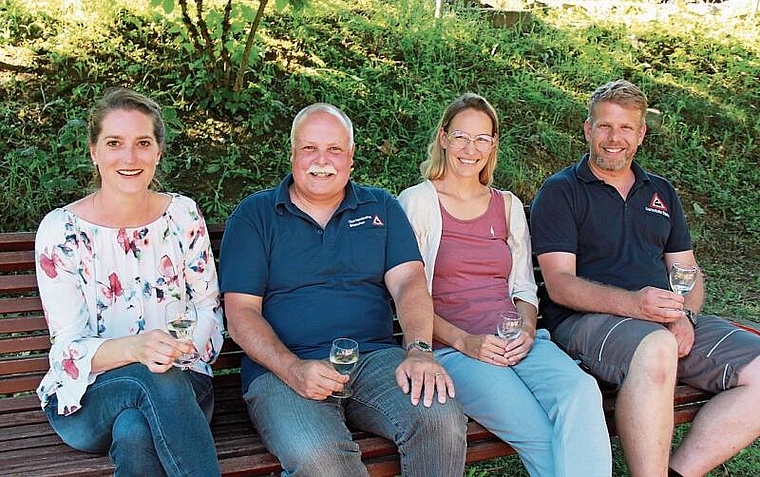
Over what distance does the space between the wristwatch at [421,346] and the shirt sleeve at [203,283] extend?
703 mm

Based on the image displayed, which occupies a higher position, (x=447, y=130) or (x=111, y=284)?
(x=447, y=130)

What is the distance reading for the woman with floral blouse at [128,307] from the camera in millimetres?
2498

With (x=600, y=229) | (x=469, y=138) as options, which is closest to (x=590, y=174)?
(x=600, y=229)

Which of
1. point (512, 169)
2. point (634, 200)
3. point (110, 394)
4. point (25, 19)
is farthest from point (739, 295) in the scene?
point (25, 19)

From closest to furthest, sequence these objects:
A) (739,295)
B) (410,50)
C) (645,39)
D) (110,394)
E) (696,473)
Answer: (110,394) < (696,473) < (739,295) < (410,50) < (645,39)

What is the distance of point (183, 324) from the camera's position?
256cm

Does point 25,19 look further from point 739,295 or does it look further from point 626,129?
point 739,295

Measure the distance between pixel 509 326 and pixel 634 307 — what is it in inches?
22.8

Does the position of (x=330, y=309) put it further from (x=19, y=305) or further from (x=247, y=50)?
(x=247, y=50)

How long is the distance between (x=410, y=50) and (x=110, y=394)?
16.9ft

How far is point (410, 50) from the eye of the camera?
282 inches

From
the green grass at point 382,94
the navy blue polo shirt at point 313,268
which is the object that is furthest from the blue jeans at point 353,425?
the green grass at point 382,94

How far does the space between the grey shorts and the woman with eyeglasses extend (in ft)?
0.56

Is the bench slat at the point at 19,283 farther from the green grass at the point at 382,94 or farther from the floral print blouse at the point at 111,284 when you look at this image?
the green grass at the point at 382,94
